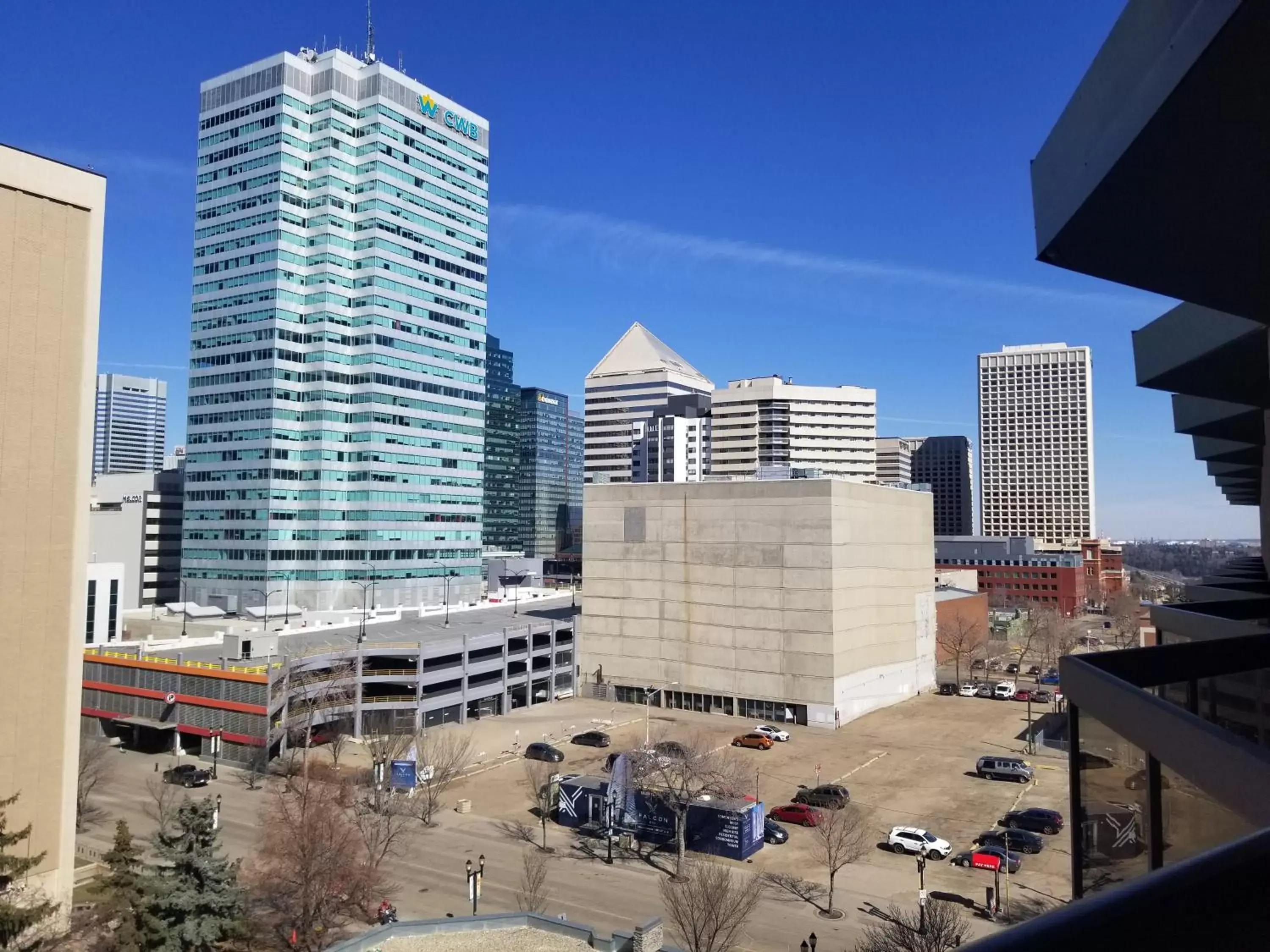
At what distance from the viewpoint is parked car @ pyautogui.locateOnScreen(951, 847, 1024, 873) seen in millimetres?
30453

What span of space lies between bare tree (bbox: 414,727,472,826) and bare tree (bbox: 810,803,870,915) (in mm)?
15532

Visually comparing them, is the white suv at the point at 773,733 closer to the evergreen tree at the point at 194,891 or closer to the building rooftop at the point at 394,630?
the building rooftop at the point at 394,630

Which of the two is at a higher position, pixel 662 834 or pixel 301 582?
pixel 301 582

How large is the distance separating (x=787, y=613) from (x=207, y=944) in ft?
136

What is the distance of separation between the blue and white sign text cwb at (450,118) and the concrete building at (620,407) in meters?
82.3

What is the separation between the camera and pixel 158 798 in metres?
33.5

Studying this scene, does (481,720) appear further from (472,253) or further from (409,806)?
(472,253)

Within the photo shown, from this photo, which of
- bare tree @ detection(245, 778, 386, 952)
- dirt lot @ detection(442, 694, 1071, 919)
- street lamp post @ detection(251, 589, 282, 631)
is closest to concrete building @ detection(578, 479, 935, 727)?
dirt lot @ detection(442, 694, 1071, 919)

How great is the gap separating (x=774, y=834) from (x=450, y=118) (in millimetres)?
87656

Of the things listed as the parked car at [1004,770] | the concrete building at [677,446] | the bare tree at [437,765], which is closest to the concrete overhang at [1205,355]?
the parked car at [1004,770]

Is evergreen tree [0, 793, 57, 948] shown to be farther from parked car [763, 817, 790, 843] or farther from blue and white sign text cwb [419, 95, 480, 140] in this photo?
blue and white sign text cwb [419, 95, 480, 140]

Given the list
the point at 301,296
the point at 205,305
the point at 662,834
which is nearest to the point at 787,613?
the point at 662,834

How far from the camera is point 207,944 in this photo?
2131 centimetres

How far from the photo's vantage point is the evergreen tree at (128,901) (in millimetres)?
20828
